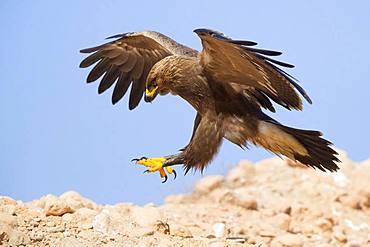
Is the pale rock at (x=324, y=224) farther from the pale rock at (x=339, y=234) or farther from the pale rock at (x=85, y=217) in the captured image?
the pale rock at (x=85, y=217)

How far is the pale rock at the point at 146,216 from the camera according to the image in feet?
25.8

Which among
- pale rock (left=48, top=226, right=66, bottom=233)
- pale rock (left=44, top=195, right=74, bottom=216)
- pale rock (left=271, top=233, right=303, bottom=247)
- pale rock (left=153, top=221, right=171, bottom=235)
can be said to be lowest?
pale rock (left=271, top=233, right=303, bottom=247)

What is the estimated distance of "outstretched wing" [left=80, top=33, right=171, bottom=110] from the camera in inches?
388

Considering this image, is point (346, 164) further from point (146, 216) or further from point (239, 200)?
point (146, 216)

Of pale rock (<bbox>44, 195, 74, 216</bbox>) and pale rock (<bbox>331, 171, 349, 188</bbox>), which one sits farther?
pale rock (<bbox>331, 171, 349, 188</bbox>)

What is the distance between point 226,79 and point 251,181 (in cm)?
500

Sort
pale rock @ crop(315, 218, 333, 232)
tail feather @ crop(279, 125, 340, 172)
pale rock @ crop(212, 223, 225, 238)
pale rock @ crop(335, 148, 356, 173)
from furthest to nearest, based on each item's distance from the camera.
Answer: pale rock @ crop(335, 148, 356, 173) → pale rock @ crop(315, 218, 333, 232) → pale rock @ crop(212, 223, 225, 238) → tail feather @ crop(279, 125, 340, 172)

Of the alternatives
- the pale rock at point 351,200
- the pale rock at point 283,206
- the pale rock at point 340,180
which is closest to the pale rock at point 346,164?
the pale rock at point 340,180

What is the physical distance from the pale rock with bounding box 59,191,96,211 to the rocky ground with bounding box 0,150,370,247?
2 cm

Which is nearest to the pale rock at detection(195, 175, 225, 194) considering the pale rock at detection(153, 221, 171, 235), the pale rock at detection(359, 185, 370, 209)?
the pale rock at detection(359, 185, 370, 209)

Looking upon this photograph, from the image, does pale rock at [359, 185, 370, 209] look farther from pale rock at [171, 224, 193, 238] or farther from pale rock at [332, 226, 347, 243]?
pale rock at [171, 224, 193, 238]

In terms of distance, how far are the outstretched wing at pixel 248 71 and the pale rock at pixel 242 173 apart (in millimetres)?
4418

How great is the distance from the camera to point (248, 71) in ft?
26.1

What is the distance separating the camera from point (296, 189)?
488 inches
